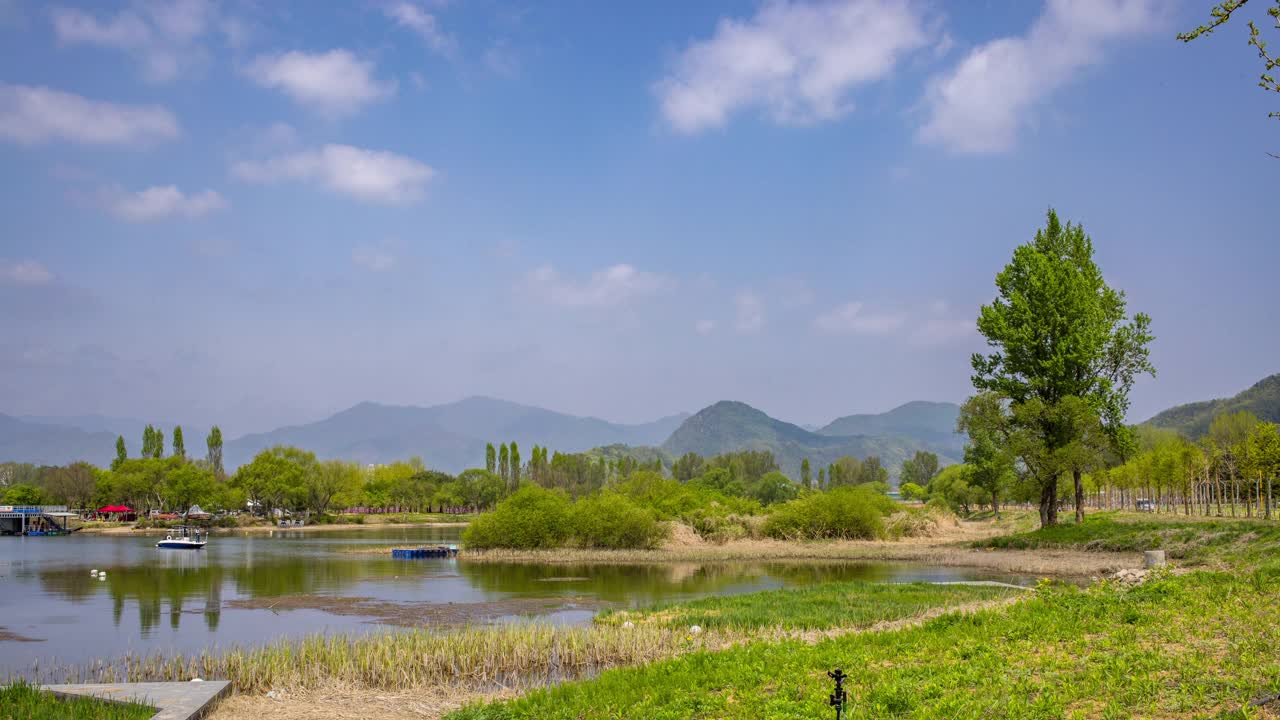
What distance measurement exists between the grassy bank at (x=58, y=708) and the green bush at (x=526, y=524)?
1643 inches

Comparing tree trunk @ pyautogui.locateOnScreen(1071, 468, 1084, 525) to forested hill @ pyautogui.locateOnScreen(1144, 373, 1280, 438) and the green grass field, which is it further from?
forested hill @ pyautogui.locateOnScreen(1144, 373, 1280, 438)

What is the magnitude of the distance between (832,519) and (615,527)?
1503cm

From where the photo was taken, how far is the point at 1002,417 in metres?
43.6

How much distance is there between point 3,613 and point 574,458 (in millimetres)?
139476

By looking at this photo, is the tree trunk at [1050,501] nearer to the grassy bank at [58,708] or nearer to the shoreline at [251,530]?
the grassy bank at [58,708]

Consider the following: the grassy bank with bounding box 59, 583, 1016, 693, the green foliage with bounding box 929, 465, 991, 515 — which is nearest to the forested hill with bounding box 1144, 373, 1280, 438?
the green foliage with bounding box 929, 465, 991, 515

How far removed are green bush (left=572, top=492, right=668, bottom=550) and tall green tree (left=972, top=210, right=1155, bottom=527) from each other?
22.6 meters

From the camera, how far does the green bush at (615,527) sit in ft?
179

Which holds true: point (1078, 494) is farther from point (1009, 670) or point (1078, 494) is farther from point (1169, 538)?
point (1009, 670)

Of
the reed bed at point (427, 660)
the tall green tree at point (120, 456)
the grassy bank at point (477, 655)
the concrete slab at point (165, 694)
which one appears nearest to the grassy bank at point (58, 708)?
the concrete slab at point (165, 694)

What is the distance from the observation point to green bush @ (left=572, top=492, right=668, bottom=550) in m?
54.5

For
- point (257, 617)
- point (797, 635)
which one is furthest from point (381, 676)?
point (257, 617)

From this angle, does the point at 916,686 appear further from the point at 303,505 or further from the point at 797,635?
the point at 303,505

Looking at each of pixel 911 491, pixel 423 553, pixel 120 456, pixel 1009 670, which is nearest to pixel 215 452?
pixel 120 456
